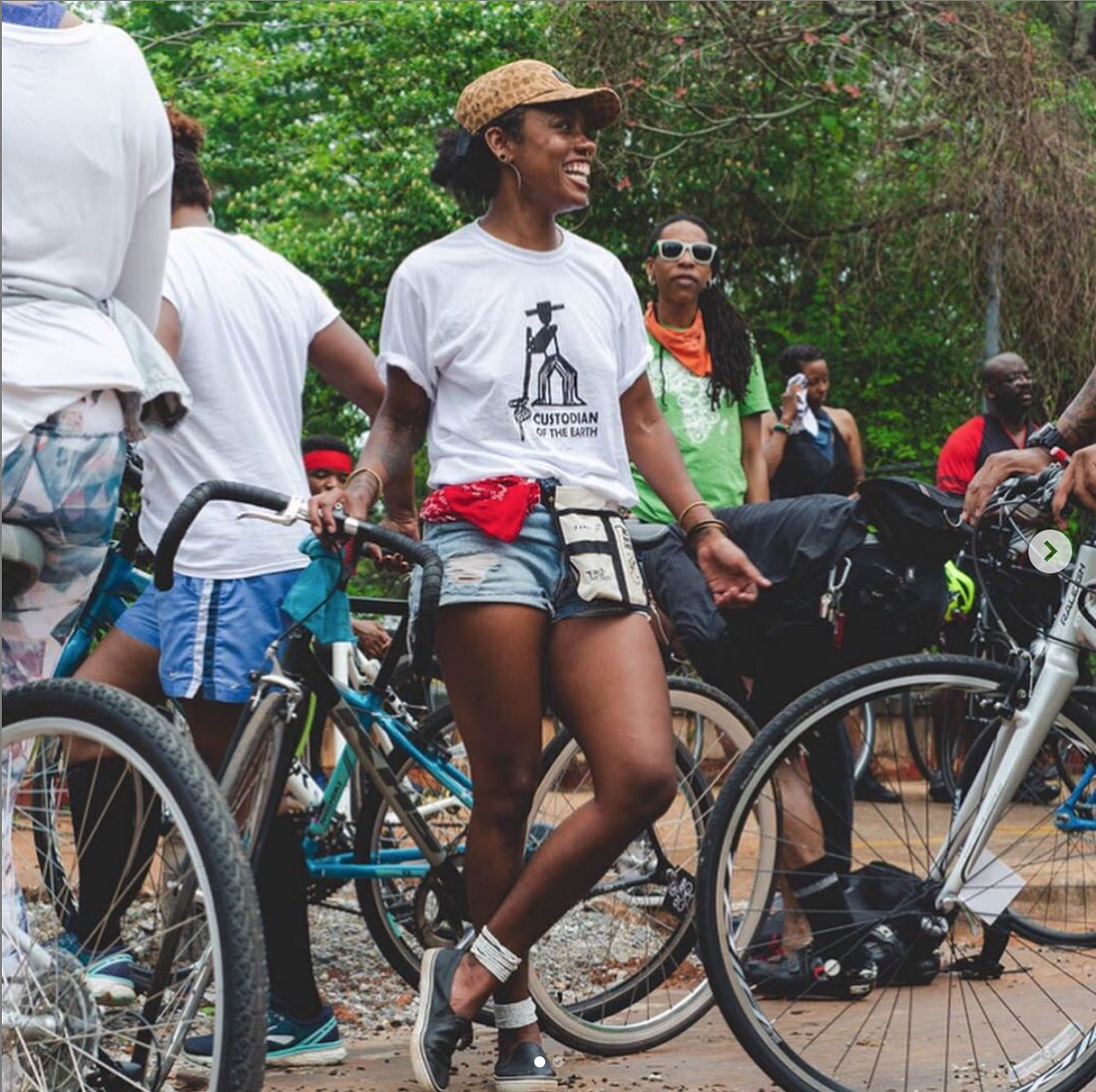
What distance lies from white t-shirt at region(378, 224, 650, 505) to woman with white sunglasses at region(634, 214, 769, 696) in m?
1.65

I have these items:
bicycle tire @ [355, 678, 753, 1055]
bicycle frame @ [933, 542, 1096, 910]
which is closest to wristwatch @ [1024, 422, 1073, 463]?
bicycle frame @ [933, 542, 1096, 910]

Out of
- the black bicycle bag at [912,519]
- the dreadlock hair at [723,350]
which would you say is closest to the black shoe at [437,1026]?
the black bicycle bag at [912,519]

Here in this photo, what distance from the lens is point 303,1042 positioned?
461 centimetres

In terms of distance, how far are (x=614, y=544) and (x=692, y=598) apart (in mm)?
1366

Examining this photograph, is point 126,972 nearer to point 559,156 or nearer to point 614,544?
point 614,544

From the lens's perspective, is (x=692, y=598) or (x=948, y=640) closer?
(x=692, y=598)

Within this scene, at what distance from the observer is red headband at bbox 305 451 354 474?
25.3 ft

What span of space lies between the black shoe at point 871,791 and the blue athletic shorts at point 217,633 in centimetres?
128

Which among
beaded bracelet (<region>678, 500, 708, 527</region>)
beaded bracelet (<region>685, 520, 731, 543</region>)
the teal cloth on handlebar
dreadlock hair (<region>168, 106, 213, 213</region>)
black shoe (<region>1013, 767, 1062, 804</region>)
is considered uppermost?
dreadlock hair (<region>168, 106, 213, 213</region>)

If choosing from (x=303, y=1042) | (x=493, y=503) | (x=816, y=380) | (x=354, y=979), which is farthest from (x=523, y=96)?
(x=816, y=380)

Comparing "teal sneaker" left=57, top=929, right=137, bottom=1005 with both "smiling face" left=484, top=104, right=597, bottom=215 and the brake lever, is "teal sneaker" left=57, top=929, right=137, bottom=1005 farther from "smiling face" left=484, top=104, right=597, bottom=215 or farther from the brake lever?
"smiling face" left=484, top=104, right=597, bottom=215

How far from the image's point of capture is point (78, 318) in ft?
10.1

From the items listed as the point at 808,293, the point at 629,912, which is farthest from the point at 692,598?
the point at 808,293

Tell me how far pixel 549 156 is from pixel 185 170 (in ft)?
3.40
